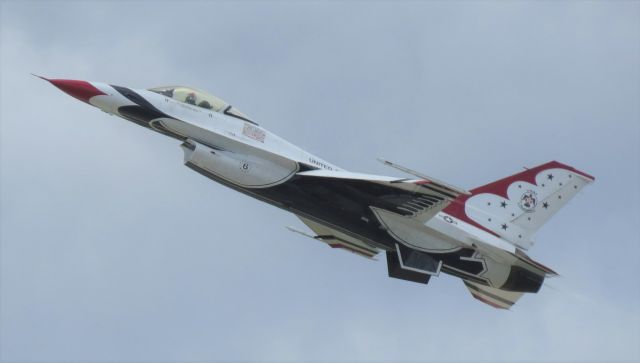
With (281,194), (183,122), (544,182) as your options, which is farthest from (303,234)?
(544,182)

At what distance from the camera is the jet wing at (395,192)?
71.8 feet

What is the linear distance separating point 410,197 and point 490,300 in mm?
4295

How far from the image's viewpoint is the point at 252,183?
22.5m

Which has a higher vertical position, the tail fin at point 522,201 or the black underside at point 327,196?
the tail fin at point 522,201

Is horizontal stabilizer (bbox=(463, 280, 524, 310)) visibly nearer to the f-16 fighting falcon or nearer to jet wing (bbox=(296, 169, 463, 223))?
the f-16 fighting falcon

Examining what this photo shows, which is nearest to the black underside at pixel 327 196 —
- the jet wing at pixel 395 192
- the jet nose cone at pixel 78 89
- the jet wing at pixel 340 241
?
the jet wing at pixel 395 192

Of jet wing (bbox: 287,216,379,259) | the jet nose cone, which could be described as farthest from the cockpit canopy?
jet wing (bbox: 287,216,379,259)

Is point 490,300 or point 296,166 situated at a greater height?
point 296,166

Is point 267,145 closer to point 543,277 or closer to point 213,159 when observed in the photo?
Answer: point 213,159

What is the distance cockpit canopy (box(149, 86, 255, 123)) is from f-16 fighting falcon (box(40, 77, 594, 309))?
2cm

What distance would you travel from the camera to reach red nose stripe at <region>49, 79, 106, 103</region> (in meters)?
22.5

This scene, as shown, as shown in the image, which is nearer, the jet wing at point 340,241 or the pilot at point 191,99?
the pilot at point 191,99

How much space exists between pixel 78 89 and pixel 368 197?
6.75m

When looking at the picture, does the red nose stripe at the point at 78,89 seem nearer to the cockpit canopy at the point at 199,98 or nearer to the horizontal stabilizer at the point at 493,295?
the cockpit canopy at the point at 199,98
